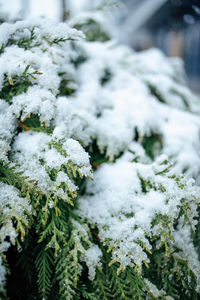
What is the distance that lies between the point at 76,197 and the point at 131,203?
0.25 meters

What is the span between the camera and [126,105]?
1399 mm

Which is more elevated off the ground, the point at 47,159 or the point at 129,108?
the point at 129,108

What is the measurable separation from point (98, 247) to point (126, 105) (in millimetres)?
817

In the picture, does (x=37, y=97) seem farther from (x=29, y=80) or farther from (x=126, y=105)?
(x=126, y=105)

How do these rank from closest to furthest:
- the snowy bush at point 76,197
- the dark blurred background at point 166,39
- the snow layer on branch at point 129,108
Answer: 1. the snowy bush at point 76,197
2. the snow layer on branch at point 129,108
3. the dark blurred background at point 166,39

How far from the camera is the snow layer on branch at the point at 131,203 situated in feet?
2.84

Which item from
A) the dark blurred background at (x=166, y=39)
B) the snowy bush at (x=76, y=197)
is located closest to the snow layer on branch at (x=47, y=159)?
the snowy bush at (x=76, y=197)

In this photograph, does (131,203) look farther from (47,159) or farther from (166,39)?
(166,39)

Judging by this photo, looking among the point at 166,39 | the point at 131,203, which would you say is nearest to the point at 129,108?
the point at 131,203

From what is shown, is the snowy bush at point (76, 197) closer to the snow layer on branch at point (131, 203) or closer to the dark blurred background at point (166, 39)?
the snow layer on branch at point (131, 203)

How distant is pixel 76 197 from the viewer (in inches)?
41.6

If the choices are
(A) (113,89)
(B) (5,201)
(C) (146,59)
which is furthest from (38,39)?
(C) (146,59)

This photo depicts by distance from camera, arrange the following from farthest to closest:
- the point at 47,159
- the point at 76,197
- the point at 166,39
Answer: the point at 166,39, the point at 76,197, the point at 47,159

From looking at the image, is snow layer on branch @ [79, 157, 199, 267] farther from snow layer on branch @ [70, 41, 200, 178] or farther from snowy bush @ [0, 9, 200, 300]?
snow layer on branch @ [70, 41, 200, 178]
